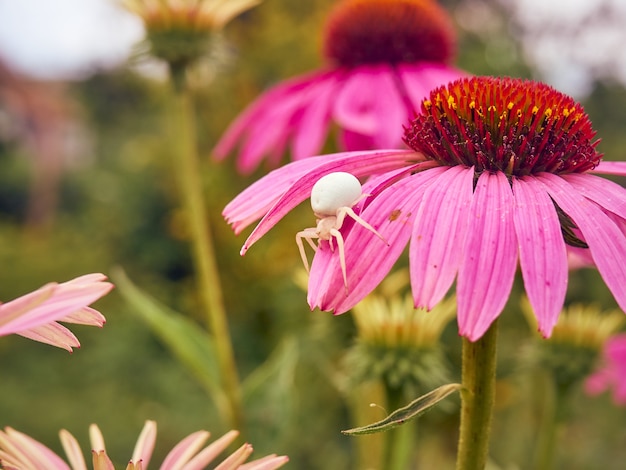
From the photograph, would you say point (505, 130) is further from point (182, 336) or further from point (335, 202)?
point (182, 336)

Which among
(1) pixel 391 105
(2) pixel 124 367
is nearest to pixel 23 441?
(1) pixel 391 105

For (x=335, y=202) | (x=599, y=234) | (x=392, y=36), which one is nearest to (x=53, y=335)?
(x=335, y=202)

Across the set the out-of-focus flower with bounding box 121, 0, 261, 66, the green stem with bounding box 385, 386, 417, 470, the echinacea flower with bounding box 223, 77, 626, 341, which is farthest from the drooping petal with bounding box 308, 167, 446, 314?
the out-of-focus flower with bounding box 121, 0, 261, 66

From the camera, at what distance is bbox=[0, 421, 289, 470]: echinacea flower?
32cm

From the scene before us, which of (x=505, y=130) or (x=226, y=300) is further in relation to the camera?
(x=226, y=300)

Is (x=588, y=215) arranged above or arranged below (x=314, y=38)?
below

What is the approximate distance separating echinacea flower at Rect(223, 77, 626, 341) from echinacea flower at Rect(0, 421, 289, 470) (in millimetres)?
84

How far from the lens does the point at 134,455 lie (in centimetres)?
35

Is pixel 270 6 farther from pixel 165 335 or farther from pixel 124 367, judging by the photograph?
pixel 165 335

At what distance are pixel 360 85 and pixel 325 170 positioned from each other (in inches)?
20.9

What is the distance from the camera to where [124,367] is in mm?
3598

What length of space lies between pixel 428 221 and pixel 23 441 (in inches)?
8.8

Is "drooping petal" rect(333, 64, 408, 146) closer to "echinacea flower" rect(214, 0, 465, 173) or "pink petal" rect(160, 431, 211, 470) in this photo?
"echinacea flower" rect(214, 0, 465, 173)

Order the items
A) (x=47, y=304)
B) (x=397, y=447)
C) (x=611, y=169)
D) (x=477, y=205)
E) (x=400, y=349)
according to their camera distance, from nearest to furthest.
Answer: (x=47, y=304)
(x=477, y=205)
(x=611, y=169)
(x=397, y=447)
(x=400, y=349)
